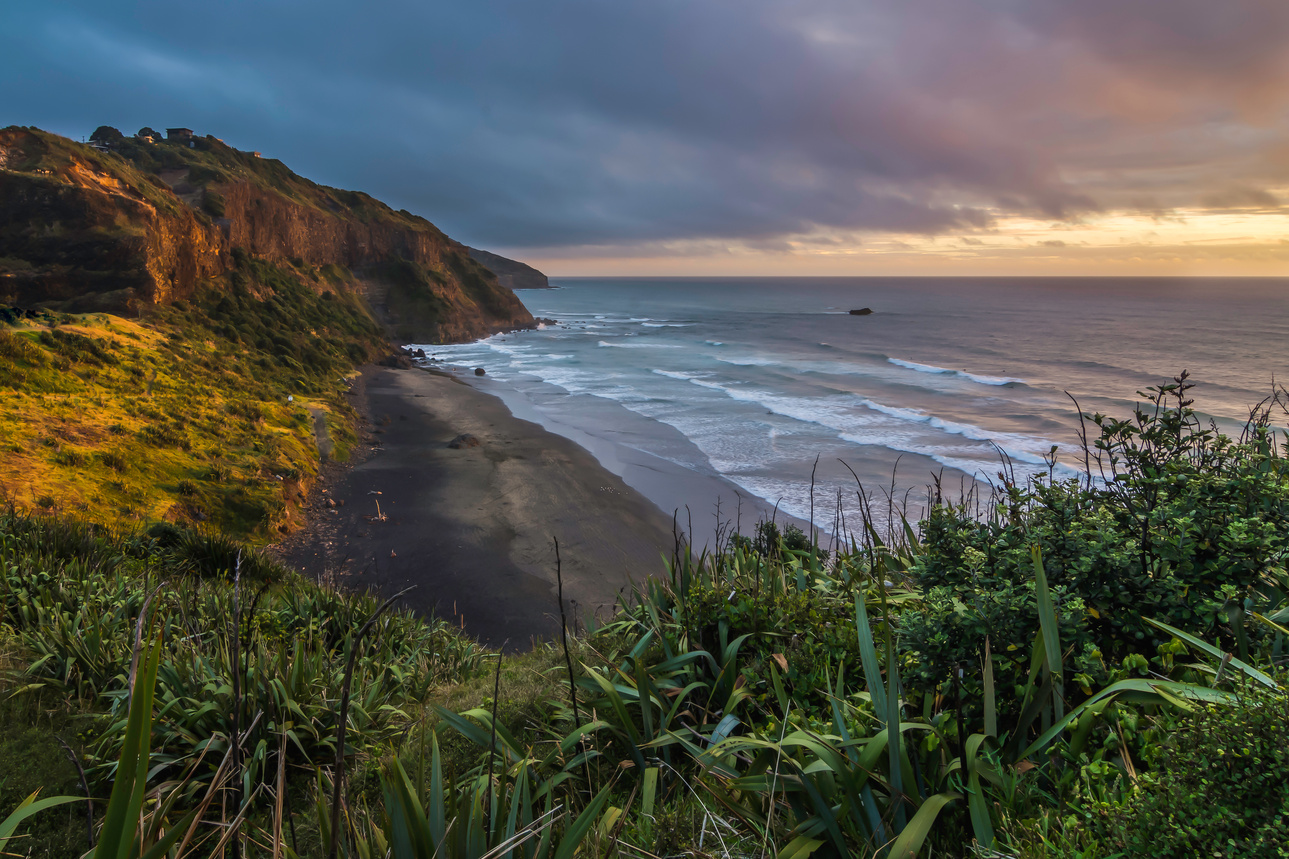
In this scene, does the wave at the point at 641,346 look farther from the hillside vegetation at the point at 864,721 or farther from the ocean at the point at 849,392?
the hillside vegetation at the point at 864,721

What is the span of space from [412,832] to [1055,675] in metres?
2.22

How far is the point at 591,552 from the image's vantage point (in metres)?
15.4

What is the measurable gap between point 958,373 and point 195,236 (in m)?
48.5

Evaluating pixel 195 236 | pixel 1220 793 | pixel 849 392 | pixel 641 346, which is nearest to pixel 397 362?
pixel 195 236

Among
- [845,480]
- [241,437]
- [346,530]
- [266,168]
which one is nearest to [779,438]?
[845,480]

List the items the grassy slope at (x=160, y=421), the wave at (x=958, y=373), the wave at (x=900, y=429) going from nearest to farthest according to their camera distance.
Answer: the grassy slope at (x=160, y=421)
the wave at (x=900, y=429)
the wave at (x=958, y=373)

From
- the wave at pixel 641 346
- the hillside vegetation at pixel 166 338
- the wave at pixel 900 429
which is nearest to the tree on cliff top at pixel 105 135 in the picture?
the hillside vegetation at pixel 166 338

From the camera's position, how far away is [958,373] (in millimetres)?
42156

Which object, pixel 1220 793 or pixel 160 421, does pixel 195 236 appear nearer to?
pixel 160 421

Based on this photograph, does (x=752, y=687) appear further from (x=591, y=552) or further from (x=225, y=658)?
(x=591, y=552)

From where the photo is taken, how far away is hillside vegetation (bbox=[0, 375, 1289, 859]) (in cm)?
149

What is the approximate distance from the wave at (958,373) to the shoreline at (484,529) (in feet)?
96.2

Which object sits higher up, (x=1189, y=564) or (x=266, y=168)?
(x=266, y=168)

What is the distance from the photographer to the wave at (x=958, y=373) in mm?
38344
